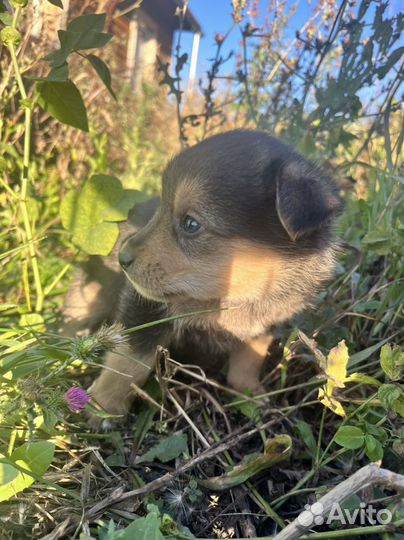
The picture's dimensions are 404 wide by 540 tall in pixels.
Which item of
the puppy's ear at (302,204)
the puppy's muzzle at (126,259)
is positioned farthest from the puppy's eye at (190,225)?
the puppy's ear at (302,204)

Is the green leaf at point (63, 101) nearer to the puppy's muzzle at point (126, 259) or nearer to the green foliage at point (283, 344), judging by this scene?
the green foliage at point (283, 344)

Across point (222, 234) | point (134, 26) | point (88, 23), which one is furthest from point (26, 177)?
point (134, 26)

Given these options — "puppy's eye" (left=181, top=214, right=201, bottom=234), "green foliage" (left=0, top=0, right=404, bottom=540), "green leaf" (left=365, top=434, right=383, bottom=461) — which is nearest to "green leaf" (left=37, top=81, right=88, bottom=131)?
"green foliage" (left=0, top=0, right=404, bottom=540)

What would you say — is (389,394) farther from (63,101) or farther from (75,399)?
(63,101)

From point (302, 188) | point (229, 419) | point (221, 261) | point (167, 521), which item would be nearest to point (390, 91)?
point (302, 188)

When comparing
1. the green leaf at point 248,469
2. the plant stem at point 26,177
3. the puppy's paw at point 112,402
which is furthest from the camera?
the puppy's paw at point 112,402
